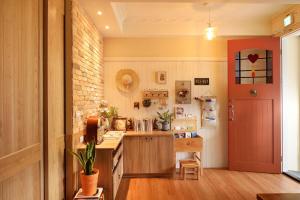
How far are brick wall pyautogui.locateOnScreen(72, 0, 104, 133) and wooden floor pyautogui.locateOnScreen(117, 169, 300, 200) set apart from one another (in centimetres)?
130

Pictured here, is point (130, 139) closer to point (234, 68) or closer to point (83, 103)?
point (83, 103)

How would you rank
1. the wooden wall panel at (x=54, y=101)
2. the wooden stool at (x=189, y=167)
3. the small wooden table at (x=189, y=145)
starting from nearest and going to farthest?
the wooden wall panel at (x=54, y=101) < the wooden stool at (x=189, y=167) < the small wooden table at (x=189, y=145)

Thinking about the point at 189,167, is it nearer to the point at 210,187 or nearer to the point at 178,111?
the point at 210,187

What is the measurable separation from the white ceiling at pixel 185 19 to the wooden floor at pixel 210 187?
260 cm

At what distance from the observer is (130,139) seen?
3711mm

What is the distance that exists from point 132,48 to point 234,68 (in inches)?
78.0

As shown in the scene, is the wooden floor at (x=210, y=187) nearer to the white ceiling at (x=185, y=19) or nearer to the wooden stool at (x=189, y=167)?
the wooden stool at (x=189, y=167)

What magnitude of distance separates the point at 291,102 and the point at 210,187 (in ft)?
7.26

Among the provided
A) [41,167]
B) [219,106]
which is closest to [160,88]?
[219,106]

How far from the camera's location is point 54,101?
2111mm

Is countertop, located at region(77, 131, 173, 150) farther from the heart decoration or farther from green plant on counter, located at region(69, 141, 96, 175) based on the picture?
the heart decoration

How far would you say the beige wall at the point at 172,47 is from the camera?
13.9 ft

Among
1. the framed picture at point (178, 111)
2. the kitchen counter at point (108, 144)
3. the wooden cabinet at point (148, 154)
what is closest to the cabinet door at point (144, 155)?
the wooden cabinet at point (148, 154)

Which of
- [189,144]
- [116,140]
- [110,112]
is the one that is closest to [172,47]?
[110,112]
